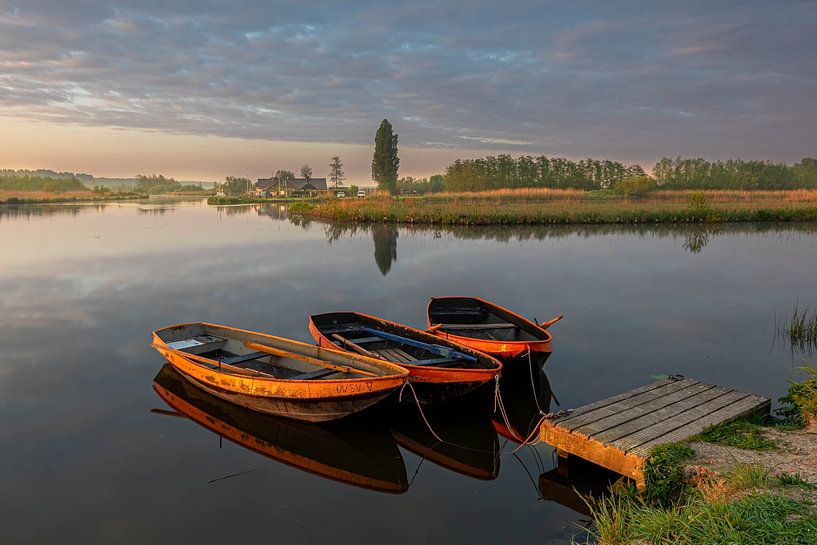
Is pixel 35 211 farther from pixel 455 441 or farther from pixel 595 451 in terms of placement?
pixel 595 451

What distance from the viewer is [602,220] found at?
34.2 m

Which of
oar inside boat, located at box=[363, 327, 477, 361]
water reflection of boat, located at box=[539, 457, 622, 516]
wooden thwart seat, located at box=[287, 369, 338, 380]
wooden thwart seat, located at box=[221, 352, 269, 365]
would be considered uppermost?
oar inside boat, located at box=[363, 327, 477, 361]

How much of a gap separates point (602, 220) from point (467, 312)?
26.7m

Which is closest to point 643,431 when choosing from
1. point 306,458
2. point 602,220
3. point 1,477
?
point 306,458

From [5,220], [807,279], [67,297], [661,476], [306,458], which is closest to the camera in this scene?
[661,476]

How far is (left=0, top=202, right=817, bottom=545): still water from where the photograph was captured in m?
5.13

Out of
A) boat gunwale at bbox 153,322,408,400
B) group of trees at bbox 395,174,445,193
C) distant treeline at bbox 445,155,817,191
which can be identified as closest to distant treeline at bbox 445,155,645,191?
distant treeline at bbox 445,155,817,191

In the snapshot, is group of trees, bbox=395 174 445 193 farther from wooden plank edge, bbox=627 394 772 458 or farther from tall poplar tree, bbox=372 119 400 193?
wooden plank edge, bbox=627 394 772 458

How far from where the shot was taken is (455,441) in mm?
6523

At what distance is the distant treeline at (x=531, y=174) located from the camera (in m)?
81.2

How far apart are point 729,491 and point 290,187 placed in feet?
294

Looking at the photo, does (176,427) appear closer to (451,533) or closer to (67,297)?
(451,533)

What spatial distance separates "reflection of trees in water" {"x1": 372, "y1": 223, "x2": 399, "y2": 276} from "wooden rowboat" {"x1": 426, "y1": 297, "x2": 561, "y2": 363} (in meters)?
7.59

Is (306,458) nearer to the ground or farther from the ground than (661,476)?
nearer to the ground
